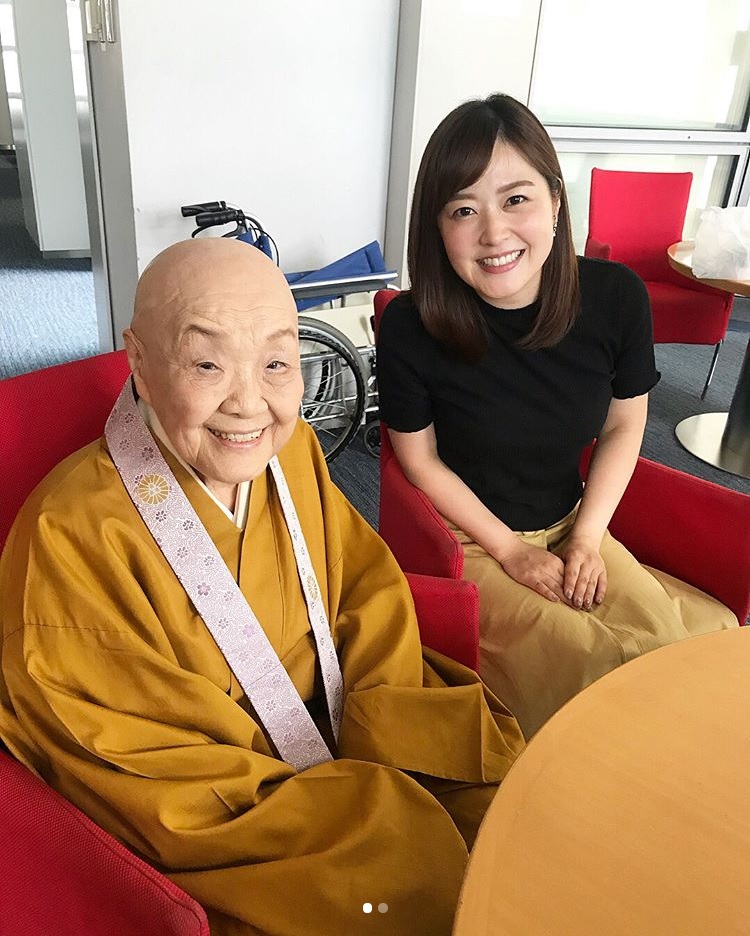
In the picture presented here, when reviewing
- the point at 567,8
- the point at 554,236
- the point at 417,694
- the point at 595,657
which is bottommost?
the point at 595,657

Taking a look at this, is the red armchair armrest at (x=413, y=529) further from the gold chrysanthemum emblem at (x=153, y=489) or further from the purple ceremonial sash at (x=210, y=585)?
the gold chrysanthemum emblem at (x=153, y=489)

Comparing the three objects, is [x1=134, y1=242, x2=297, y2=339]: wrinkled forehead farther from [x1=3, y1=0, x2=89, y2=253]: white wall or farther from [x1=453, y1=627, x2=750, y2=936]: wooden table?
[x1=3, y1=0, x2=89, y2=253]: white wall

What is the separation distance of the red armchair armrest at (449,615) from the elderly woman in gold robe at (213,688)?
0.41 ft

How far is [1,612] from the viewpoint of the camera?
3.24ft

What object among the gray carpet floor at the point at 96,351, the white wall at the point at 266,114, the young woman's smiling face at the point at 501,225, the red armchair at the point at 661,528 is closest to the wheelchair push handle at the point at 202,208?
the white wall at the point at 266,114

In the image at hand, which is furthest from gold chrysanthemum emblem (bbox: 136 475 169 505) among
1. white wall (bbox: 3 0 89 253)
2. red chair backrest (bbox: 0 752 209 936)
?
white wall (bbox: 3 0 89 253)

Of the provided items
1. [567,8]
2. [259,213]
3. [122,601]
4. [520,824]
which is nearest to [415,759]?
[520,824]

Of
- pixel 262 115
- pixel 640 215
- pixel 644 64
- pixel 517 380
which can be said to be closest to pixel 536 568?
pixel 517 380

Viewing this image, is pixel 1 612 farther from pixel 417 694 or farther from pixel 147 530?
pixel 417 694

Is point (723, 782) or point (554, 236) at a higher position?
point (554, 236)

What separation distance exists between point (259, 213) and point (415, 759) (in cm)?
232

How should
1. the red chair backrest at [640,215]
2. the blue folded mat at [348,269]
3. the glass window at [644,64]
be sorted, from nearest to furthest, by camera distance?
the blue folded mat at [348,269] → the red chair backrest at [640,215] → the glass window at [644,64]

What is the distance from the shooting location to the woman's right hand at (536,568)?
146cm

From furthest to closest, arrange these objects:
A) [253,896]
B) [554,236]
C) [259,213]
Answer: [259,213] → [554,236] → [253,896]
